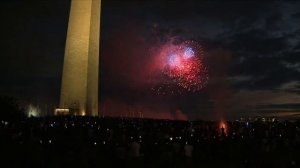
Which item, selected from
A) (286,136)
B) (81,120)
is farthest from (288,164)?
(81,120)

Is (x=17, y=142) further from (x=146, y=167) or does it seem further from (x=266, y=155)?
(x=266, y=155)

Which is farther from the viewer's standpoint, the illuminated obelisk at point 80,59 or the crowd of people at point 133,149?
the illuminated obelisk at point 80,59

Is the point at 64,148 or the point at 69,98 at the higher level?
the point at 69,98

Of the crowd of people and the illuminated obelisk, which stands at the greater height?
the illuminated obelisk

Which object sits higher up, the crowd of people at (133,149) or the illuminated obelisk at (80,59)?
the illuminated obelisk at (80,59)

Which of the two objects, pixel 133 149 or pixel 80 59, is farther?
pixel 80 59

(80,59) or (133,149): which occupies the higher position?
(80,59)

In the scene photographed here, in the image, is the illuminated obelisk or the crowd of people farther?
the illuminated obelisk

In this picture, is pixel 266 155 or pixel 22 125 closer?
pixel 266 155
